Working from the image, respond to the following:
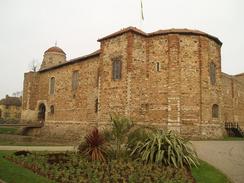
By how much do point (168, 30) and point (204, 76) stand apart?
459 cm

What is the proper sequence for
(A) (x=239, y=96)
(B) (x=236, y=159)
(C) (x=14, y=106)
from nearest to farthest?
(B) (x=236, y=159) → (A) (x=239, y=96) → (C) (x=14, y=106)

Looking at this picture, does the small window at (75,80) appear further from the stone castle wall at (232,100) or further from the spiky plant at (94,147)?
the stone castle wall at (232,100)

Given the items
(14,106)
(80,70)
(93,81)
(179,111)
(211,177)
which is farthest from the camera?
(14,106)

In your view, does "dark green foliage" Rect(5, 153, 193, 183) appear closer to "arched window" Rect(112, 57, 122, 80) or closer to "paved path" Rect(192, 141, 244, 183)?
"paved path" Rect(192, 141, 244, 183)

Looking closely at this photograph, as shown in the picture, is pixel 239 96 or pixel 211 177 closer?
pixel 211 177

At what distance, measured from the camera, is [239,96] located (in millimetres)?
34281

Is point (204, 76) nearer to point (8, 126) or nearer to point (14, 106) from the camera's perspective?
point (8, 126)

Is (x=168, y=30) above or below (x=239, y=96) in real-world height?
above

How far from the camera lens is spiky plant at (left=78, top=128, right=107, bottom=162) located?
411 inches

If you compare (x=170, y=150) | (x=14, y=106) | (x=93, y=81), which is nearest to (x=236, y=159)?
(x=170, y=150)

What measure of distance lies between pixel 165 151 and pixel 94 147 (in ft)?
9.39

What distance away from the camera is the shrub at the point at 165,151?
31.3 feet

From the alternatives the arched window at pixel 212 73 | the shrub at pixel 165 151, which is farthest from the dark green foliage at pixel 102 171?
the arched window at pixel 212 73

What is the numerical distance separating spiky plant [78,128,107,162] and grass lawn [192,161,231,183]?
3554 mm
